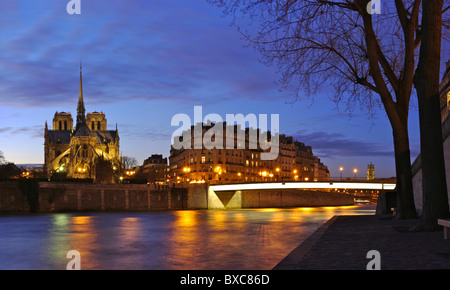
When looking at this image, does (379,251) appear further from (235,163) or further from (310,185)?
(235,163)

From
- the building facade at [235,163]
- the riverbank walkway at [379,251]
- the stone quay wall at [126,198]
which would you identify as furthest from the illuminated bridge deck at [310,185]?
the riverbank walkway at [379,251]

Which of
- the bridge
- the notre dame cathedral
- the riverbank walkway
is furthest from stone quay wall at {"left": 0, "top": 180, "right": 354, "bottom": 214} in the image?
the riverbank walkway

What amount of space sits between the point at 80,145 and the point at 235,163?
42785 mm

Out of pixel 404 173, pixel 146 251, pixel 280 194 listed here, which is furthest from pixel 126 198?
pixel 404 173

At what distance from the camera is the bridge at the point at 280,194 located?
71.8m

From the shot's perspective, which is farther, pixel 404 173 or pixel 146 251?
pixel 146 251

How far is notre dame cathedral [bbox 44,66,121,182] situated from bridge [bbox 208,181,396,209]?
36.7m

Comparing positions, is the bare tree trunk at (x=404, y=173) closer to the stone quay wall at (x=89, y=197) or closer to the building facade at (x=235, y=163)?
the stone quay wall at (x=89, y=197)

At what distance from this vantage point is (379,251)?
13047 millimetres
